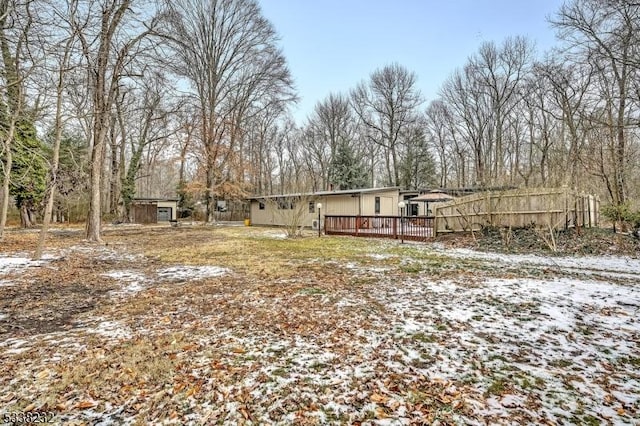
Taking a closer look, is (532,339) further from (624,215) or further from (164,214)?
(164,214)

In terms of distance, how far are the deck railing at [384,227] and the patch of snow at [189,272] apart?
7.30 meters

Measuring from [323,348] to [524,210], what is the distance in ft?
31.3

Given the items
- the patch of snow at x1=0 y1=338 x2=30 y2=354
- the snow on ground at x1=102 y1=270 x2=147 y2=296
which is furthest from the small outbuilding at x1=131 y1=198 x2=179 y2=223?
the patch of snow at x1=0 y1=338 x2=30 y2=354

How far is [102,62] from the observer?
9.90 m

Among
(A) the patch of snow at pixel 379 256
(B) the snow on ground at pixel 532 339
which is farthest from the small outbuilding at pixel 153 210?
(B) the snow on ground at pixel 532 339

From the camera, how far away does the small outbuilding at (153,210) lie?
85.1ft

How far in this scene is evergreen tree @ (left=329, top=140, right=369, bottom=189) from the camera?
86.4 feet

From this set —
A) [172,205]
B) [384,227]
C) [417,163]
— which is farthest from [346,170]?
[172,205]

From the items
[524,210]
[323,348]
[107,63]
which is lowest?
[323,348]

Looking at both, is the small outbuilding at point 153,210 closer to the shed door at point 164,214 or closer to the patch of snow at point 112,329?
the shed door at point 164,214

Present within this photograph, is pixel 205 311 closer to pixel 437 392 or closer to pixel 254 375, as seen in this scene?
pixel 254 375

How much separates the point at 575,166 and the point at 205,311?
16.7 metres

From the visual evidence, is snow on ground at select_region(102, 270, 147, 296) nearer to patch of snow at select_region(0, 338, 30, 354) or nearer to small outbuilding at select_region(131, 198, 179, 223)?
patch of snow at select_region(0, 338, 30, 354)

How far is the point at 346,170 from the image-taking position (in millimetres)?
26328
